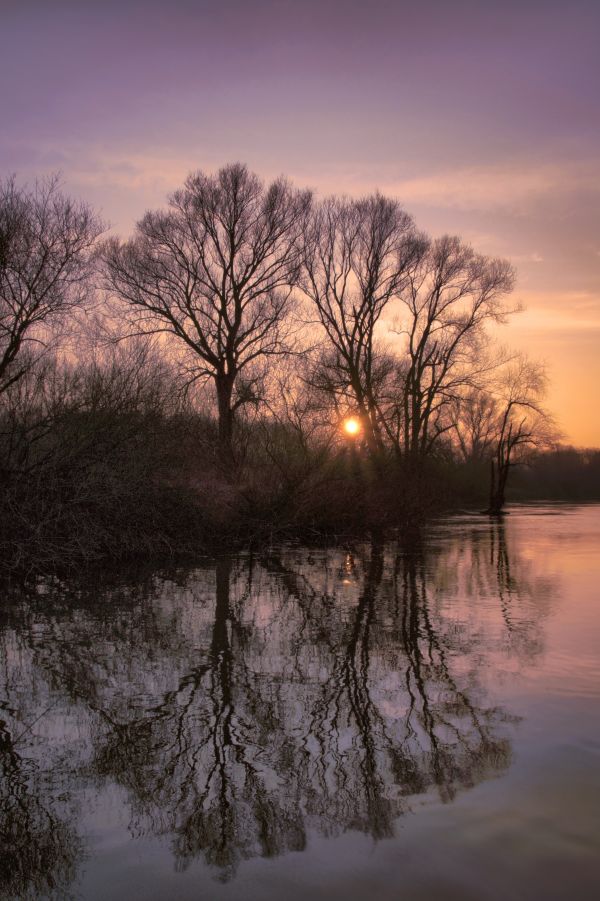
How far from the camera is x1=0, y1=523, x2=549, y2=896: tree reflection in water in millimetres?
4270

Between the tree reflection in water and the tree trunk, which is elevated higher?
the tree trunk

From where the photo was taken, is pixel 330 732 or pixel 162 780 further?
pixel 330 732

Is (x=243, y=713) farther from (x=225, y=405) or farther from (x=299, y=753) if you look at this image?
(x=225, y=405)

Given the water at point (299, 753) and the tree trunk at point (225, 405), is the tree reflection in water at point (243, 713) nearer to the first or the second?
the water at point (299, 753)

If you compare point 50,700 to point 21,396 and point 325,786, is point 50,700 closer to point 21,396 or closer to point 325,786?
point 325,786

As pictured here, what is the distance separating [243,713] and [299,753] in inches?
37.3

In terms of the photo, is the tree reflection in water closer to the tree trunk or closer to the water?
the water

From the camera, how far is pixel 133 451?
17047 millimetres

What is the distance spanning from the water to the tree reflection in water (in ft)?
0.07

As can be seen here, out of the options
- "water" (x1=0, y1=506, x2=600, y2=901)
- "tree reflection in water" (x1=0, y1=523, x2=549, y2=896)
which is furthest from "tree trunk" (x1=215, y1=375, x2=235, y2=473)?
"water" (x1=0, y1=506, x2=600, y2=901)

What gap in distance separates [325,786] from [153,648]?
407 centimetres

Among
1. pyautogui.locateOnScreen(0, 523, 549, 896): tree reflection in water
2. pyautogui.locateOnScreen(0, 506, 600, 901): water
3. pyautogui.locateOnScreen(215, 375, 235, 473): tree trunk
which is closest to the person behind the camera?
pyautogui.locateOnScreen(0, 506, 600, 901): water

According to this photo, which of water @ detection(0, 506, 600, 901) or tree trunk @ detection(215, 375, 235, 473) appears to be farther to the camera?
tree trunk @ detection(215, 375, 235, 473)

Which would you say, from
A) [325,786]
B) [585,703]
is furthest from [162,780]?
[585,703]
